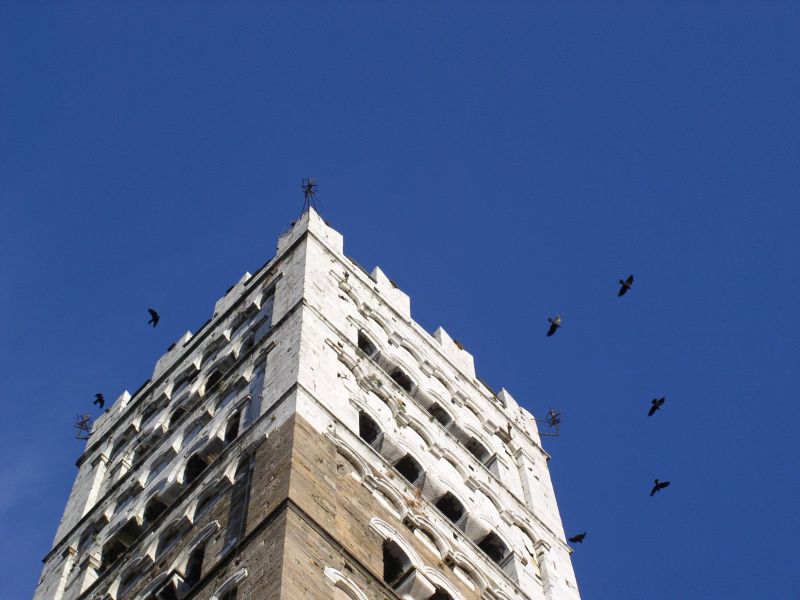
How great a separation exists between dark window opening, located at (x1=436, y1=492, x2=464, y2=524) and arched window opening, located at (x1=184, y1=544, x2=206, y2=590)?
278 inches

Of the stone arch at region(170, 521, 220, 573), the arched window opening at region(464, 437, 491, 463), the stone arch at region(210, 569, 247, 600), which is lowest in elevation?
the stone arch at region(210, 569, 247, 600)

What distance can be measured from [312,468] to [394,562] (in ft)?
8.47

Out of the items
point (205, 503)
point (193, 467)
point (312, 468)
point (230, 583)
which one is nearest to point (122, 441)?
point (193, 467)

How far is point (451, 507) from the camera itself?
133 ft

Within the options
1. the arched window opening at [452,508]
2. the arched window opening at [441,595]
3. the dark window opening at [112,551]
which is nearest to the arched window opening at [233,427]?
the dark window opening at [112,551]

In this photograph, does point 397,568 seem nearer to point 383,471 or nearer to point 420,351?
point 383,471

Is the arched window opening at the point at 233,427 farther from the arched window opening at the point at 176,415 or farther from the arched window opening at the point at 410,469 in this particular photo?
the arched window opening at the point at 176,415

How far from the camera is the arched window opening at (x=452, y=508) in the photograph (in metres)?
40.3

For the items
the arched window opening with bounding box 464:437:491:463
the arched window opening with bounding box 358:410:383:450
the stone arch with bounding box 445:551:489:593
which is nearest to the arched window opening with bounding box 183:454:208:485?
the arched window opening with bounding box 358:410:383:450

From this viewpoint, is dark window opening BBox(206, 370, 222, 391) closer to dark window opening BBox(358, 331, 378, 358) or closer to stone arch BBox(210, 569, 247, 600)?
dark window opening BBox(358, 331, 378, 358)

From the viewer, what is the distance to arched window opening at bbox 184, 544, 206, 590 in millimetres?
34594

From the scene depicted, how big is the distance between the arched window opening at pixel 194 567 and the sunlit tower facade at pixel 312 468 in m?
0.04

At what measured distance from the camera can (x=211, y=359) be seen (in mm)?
46969

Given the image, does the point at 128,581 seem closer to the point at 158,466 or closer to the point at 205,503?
the point at 205,503
